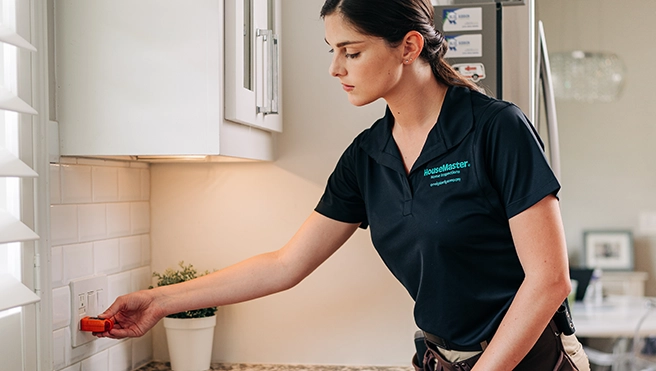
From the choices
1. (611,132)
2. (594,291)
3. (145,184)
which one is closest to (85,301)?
(145,184)

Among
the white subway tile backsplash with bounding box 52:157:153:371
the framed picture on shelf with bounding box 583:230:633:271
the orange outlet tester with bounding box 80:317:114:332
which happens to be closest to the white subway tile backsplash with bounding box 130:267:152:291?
the white subway tile backsplash with bounding box 52:157:153:371

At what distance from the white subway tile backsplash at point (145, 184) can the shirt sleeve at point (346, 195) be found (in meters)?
0.56

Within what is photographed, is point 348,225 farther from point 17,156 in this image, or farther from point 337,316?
point 17,156

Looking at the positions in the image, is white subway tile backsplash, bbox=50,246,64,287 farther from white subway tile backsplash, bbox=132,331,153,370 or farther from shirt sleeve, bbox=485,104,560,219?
shirt sleeve, bbox=485,104,560,219

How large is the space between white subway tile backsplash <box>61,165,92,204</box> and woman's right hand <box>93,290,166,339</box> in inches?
9.1

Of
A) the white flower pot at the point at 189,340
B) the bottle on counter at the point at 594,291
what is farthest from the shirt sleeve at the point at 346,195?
the bottle on counter at the point at 594,291

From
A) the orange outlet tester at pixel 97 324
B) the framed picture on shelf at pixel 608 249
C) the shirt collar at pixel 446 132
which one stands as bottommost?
Answer: the framed picture on shelf at pixel 608 249

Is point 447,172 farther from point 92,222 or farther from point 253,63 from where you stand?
point 92,222

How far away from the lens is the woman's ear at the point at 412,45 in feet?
4.13

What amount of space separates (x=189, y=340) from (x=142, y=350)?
0.18 meters

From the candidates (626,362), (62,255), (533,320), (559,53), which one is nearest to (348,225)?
(533,320)

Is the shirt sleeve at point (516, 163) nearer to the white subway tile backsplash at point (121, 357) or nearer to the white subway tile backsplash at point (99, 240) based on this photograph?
the white subway tile backsplash at point (99, 240)

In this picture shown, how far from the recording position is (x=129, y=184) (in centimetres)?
173

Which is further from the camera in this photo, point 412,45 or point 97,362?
point 97,362
